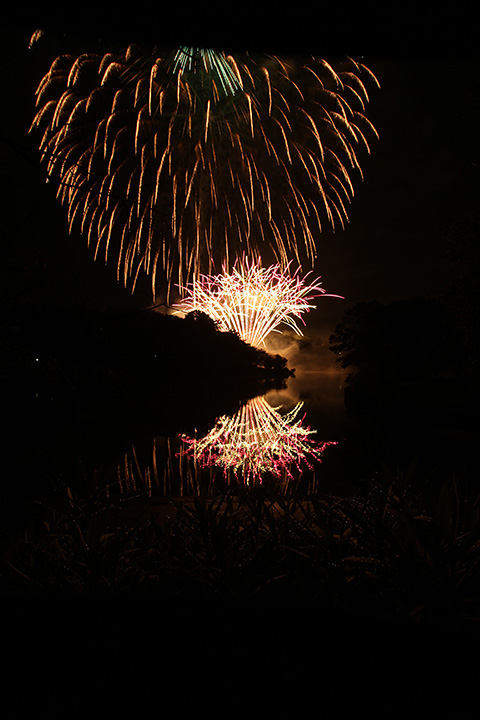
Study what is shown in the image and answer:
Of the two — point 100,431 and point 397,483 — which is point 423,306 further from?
point 397,483

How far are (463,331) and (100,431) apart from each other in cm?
1064

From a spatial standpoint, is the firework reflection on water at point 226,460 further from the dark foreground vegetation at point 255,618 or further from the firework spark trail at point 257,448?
the dark foreground vegetation at point 255,618

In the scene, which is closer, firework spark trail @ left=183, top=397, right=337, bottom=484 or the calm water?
the calm water

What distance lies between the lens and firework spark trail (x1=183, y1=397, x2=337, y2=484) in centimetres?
757

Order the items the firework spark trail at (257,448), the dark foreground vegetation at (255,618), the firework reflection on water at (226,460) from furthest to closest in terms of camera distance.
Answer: the firework spark trail at (257,448) < the firework reflection on water at (226,460) < the dark foreground vegetation at (255,618)

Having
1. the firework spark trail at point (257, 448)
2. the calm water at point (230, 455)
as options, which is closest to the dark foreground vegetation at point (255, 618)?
the calm water at point (230, 455)

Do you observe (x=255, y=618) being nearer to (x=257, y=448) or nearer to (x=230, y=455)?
(x=230, y=455)

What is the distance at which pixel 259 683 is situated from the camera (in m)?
1.89

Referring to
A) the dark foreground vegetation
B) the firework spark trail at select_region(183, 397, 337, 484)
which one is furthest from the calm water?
the dark foreground vegetation

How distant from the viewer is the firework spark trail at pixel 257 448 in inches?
298

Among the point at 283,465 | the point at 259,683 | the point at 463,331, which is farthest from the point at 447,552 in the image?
the point at 463,331

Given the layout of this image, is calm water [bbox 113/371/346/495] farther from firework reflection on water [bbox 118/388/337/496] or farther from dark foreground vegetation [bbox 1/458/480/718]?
dark foreground vegetation [bbox 1/458/480/718]

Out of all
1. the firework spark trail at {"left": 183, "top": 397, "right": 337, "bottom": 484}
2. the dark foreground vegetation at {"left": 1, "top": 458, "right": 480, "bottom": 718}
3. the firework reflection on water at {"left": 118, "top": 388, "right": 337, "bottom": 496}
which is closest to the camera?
the dark foreground vegetation at {"left": 1, "top": 458, "right": 480, "bottom": 718}

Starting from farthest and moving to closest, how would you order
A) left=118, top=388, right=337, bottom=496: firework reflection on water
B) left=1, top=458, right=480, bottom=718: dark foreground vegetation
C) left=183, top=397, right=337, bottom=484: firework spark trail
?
left=183, top=397, right=337, bottom=484: firework spark trail < left=118, top=388, right=337, bottom=496: firework reflection on water < left=1, top=458, right=480, bottom=718: dark foreground vegetation
